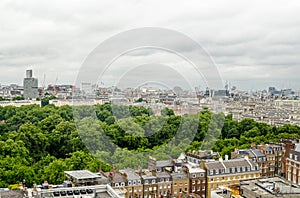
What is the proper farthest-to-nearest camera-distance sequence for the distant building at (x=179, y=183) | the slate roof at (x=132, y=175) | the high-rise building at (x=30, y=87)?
the high-rise building at (x=30, y=87) → the distant building at (x=179, y=183) → the slate roof at (x=132, y=175)

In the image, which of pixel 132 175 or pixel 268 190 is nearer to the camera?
pixel 268 190

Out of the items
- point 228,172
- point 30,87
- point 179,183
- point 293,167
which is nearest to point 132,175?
point 179,183

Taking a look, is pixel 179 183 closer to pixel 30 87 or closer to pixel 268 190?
pixel 268 190

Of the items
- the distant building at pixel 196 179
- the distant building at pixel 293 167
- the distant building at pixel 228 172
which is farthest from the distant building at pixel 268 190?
the distant building at pixel 293 167

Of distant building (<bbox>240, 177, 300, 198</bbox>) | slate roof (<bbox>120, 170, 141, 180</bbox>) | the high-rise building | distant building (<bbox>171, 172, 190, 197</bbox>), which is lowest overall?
distant building (<bbox>171, 172, 190, 197</bbox>)

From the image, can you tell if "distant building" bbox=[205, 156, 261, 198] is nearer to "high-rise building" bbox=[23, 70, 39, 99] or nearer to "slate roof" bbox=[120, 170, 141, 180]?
"slate roof" bbox=[120, 170, 141, 180]

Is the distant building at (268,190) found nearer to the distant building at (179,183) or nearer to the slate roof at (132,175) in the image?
the distant building at (179,183)

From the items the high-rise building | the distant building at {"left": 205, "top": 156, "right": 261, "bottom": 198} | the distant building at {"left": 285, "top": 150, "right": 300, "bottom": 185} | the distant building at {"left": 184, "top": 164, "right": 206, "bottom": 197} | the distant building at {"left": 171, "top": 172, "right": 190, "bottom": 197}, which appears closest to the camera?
the distant building at {"left": 171, "top": 172, "right": 190, "bottom": 197}

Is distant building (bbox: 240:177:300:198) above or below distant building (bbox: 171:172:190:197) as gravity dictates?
above

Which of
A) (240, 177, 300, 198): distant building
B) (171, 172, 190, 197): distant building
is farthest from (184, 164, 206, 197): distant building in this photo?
(240, 177, 300, 198): distant building

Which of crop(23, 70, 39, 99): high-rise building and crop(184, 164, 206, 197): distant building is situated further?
crop(23, 70, 39, 99): high-rise building

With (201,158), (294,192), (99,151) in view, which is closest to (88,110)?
(99,151)

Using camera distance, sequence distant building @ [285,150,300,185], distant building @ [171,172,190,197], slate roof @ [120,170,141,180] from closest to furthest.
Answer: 1. slate roof @ [120,170,141,180]
2. distant building @ [171,172,190,197]
3. distant building @ [285,150,300,185]

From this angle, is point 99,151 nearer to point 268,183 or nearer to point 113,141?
point 113,141
